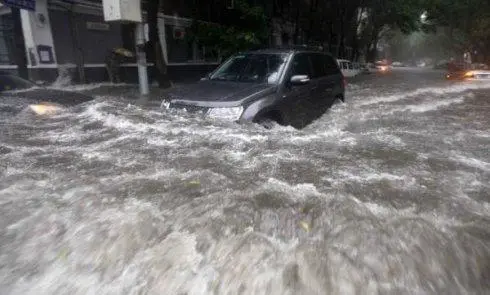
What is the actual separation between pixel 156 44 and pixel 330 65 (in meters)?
8.01

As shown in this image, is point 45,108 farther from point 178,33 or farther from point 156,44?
point 178,33

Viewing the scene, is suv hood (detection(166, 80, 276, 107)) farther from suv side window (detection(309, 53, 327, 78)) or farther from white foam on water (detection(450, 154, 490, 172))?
white foam on water (detection(450, 154, 490, 172))

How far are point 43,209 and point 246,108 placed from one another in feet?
9.47

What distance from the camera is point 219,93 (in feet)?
19.6

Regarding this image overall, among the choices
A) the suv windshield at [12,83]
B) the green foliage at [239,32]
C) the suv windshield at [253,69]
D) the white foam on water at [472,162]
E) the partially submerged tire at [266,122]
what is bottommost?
the white foam on water at [472,162]

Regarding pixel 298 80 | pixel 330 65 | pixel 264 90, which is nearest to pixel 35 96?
pixel 264 90

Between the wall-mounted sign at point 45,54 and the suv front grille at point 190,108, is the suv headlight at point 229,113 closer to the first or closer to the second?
the suv front grille at point 190,108

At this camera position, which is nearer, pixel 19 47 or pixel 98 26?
pixel 19 47

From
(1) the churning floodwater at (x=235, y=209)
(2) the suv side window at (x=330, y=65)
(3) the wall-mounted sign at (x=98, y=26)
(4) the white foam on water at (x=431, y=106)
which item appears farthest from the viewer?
(3) the wall-mounted sign at (x=98, y=26)

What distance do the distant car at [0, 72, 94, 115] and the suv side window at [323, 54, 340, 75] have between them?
16.0 ft

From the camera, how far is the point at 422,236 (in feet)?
10.5

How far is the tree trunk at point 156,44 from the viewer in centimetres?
1413

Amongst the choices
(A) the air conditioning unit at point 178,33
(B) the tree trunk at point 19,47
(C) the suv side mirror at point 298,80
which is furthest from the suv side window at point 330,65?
(A) the air conditioning unit at point 178,33

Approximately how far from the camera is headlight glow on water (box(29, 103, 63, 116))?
268 inches
